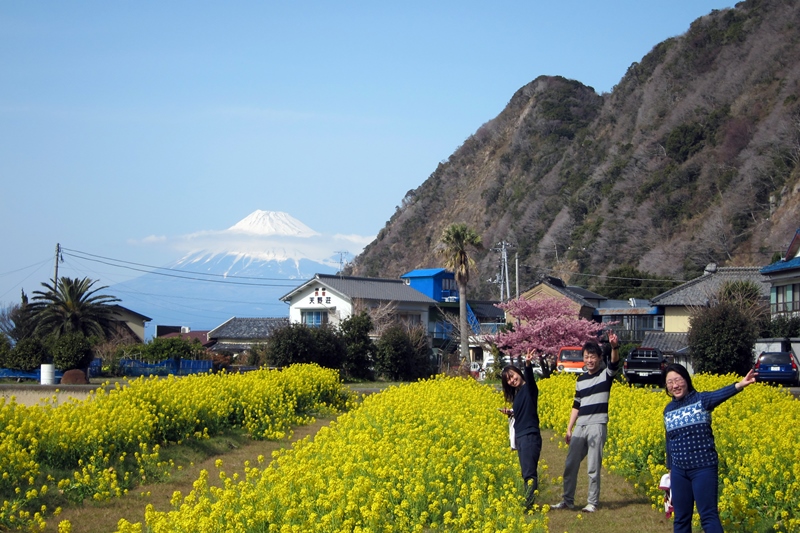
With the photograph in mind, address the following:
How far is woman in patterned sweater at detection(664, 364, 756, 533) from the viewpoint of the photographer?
6742 mm

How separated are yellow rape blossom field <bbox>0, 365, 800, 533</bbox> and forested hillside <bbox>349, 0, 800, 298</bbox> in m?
45.4

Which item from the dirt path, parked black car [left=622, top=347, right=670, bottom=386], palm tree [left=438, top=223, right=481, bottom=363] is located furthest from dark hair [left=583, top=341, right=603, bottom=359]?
palm tree [left=438, top=223, right=481, bottom=363]

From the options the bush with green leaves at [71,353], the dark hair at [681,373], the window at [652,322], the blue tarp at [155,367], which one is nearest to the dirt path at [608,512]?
the dark hair at [681,373]

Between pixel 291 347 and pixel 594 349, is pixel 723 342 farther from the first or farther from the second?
pixel 594 349

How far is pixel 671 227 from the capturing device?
2606 inches

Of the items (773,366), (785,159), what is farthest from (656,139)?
(773,366)

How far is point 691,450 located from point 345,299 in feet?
167

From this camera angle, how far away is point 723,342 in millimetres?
34531

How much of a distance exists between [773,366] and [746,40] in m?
55.1

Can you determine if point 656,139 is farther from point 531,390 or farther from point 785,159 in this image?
point 531,390

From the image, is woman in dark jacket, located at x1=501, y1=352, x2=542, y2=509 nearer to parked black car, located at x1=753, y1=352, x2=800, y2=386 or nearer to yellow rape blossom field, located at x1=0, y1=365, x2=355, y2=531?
yellow rape blossom field, located at x1=0, y1=365, x2=355, y2=531

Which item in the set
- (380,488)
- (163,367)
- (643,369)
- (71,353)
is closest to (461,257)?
(163,367)

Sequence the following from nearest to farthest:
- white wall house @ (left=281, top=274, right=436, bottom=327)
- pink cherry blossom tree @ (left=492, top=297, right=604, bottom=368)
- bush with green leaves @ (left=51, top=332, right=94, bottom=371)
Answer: bush with green leaves @ (left=51, top=332, right=94, bottom=371), pink cherry blossom tree @ (left=492, top=297, right=604, bottom=368), white wall house @ (left=281, top=274, right=436, bottom=327)

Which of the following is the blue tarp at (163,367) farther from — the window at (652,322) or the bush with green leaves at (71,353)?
the window at (652,322)
